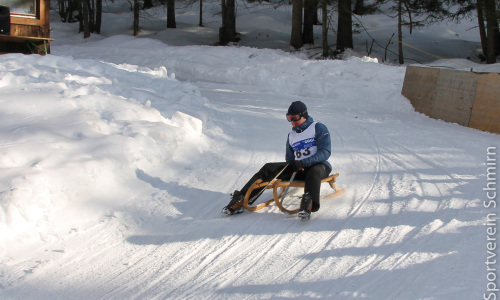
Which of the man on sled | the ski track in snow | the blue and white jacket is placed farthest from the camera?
the blue and white jacket

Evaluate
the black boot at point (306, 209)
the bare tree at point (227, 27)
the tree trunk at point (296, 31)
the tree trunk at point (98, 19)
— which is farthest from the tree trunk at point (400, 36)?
the tree trunk at point (98, 19)

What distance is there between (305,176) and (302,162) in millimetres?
177

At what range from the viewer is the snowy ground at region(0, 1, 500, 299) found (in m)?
3.87

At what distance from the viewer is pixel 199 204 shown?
18.8 feet

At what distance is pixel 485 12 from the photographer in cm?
1870

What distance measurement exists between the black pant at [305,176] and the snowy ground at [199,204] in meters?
0.34

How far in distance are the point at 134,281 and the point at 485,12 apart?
1943 centimetres

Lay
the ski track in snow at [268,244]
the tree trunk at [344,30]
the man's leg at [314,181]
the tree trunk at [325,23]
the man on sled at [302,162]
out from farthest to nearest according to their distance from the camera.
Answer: the tree trunk at [344,30] < the tree trunk at [325,23] < the man on sled at [302,162] < the man's leg at [314,181] < the ski track in snow at [268,244]

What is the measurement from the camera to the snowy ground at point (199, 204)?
12.7ft

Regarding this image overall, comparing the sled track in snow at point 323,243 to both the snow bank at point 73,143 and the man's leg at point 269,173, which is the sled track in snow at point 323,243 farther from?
the snow bank at point 73,143

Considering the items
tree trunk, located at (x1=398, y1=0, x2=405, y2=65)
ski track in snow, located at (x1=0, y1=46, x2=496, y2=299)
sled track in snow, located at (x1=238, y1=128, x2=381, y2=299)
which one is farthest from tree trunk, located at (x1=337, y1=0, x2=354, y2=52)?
sled track in snow, located at (x1=238, y1=128, x2=381, y2=299)

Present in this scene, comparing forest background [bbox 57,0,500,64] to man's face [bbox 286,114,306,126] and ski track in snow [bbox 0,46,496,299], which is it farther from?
man's face [bbox 286,114,306,126]

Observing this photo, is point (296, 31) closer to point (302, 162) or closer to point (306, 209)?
point (302, 162)

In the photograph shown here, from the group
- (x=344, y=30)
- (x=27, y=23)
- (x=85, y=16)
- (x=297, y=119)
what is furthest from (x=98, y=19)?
(x=297, y=119)
